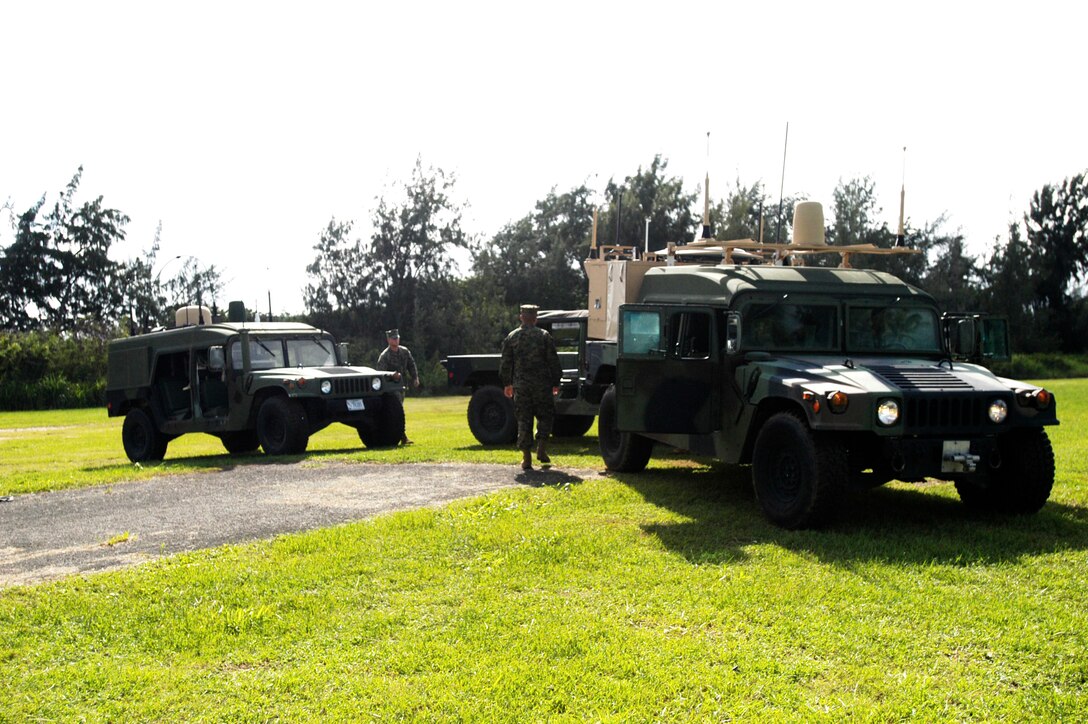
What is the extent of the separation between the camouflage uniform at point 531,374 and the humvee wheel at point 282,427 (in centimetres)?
415

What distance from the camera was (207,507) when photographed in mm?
10469

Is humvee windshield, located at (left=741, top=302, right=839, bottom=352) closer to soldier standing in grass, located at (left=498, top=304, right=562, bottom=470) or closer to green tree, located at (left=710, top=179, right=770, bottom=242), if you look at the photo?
soldier standing in grass, located at (left=498, top=304, right=562, bottom=470)

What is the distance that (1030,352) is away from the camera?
55.1 m

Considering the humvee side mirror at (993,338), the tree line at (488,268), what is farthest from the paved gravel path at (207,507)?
the tree line at (488,268)

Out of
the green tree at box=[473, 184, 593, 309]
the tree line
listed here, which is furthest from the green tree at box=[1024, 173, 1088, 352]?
the green tree at box=[473, 184, 593, 309]

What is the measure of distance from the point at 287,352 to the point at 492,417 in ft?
10.4

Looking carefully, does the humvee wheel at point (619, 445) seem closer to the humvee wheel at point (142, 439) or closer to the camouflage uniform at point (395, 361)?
the camouflage uniform at point (395, 361)

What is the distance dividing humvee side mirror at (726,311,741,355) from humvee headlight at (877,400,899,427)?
5.80ft

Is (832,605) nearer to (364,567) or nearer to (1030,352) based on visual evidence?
(364,567)

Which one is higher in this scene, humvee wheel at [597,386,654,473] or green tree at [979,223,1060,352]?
green tree at [979,223,1060,352]

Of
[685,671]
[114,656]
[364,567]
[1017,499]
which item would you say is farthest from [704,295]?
[114,656]

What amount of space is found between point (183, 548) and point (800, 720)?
5.16 metres

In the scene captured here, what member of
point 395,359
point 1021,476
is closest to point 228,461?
point 395,359

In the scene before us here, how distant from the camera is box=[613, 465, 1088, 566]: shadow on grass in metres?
7.64
